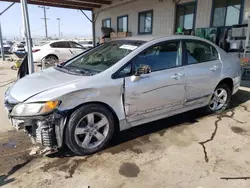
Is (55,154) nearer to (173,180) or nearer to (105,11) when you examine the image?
(173,180)

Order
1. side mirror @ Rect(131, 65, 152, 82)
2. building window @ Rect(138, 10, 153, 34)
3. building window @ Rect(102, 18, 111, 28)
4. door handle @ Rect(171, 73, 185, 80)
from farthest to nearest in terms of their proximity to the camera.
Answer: building window @ Rect(102, 18, 111, 28) < building window @ Rect(138, 10, 153, 34) < door handle @ Rect(171, 73, 185, 80) < side mirror @ Rect(131, 65, 152, 82)

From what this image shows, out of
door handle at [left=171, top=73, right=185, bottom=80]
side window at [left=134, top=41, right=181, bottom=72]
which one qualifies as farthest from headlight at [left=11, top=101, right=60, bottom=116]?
door handle at [left=171, top=73, right=185, bottom=80]

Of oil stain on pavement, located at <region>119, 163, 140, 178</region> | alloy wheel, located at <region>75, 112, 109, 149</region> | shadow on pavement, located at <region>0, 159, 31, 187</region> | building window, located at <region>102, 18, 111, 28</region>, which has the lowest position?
shadow on pavement, located at <region>0, 159, 31, 187</region>

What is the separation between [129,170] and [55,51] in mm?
9116

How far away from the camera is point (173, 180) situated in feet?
7.57

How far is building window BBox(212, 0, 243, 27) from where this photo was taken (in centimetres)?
745

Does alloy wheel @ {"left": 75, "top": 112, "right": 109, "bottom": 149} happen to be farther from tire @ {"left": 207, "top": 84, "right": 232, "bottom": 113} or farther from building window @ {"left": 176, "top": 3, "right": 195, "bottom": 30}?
building window @ {"left": 176, "top": 3, "right": 195, "bottom": 30}

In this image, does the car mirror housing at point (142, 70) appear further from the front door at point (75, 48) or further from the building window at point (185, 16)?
the front door at point (75, 48)

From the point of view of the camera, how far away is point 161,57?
10.8ft

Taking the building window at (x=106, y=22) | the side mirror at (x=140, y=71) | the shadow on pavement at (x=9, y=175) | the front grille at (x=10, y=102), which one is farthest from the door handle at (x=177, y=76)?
the building window at (x=106, y=22)

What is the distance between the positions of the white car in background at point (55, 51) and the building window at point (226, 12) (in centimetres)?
648

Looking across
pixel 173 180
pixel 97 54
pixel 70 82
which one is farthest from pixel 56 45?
pixel 173 180

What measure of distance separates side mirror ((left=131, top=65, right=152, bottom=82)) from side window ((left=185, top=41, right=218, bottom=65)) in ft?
2.98

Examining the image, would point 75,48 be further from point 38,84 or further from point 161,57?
point 38,84
